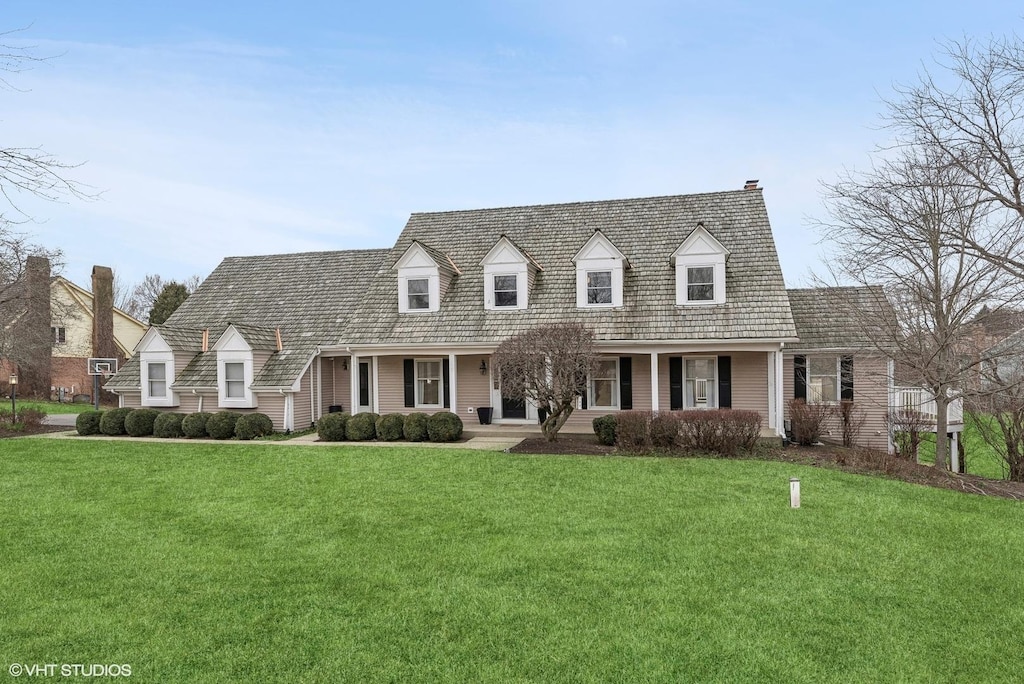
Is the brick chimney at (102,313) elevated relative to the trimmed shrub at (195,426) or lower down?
elevated

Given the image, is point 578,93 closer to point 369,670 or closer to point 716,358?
point 716,358

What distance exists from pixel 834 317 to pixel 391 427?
1353 centimetres

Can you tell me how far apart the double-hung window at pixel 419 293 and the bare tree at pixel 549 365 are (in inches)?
216

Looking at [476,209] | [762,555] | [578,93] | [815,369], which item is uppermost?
[578,93]

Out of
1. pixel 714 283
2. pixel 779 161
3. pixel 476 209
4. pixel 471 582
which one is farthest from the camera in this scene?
pixel 476 209

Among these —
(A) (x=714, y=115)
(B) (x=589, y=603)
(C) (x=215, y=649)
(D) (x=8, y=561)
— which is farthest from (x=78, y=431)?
(A) (x=714, y=115)

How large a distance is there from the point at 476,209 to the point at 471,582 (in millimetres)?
17738

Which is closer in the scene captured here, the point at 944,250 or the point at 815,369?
the point at 944,250

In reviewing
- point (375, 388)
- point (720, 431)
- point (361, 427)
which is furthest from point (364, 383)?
point (720, 431)

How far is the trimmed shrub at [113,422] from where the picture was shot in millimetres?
17719

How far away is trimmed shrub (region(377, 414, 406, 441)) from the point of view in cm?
1616

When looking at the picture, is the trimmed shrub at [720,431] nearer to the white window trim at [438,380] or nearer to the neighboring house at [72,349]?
the white window trim at [438,380]

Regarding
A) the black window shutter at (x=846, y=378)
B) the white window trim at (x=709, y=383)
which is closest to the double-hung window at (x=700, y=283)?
the white window trim at (x=709, y=383)

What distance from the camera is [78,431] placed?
59.0 feet
